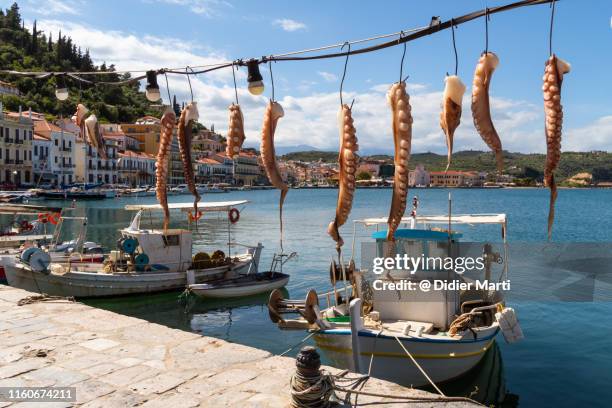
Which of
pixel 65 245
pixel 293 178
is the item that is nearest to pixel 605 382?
pixel 65 245

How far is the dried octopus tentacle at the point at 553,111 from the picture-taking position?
430 centimetres

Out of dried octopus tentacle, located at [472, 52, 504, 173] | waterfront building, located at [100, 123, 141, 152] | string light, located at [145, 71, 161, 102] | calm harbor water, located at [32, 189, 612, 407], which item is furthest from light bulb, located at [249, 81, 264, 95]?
waterfront building, located at [100, 123, 141, 152]

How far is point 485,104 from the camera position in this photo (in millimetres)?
4566

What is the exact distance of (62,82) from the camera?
871 centimetres

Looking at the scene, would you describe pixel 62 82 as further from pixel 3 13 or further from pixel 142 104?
pixel 3 13

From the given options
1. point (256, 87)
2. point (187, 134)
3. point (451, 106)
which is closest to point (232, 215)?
point (187, 134)

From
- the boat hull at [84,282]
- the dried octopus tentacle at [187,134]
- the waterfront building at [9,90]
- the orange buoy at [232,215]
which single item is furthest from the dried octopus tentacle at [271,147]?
the waterfront building at [9,90]

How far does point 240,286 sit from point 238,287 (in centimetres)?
10

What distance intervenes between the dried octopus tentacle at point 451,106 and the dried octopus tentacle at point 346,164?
0.92 meters

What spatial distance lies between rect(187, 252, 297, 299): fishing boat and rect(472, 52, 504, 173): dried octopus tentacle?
608 inches

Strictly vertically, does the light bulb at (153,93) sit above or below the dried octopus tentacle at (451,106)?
above

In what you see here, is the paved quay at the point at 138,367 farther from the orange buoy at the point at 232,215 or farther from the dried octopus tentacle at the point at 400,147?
the orange buoy at the point at 232,215

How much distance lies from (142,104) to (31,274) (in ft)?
289

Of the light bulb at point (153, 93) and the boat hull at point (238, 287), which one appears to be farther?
the boat hull at point (238, 287)
